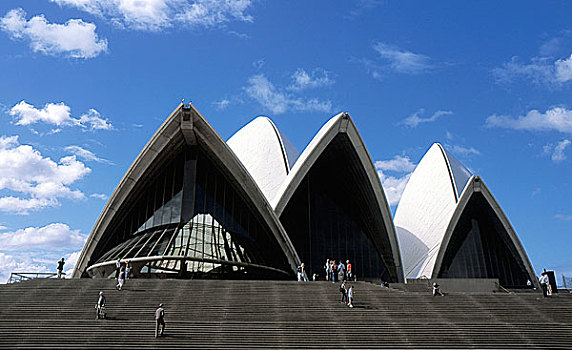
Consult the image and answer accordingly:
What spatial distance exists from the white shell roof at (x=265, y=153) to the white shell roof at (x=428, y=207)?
32.3ft

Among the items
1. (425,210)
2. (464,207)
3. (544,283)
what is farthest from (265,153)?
(544,283)

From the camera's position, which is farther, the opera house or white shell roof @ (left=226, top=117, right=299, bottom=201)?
white shell roof @ (left=226, top=117, right=299, bottom=201)

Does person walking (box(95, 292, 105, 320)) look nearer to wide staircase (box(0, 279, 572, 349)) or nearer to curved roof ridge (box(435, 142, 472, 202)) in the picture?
wide staircase (box(0, 279, 572, 349))

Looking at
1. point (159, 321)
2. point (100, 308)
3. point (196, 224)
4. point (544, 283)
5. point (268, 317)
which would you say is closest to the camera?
point (159, 321)

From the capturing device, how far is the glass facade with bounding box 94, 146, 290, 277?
24078 millimetres

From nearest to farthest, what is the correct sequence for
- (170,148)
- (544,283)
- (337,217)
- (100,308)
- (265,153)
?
(100,308)
(544,283)
(170,148)
(337,217)
(265,153)

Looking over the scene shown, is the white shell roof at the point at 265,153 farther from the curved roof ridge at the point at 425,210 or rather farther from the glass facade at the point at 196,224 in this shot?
the curved roof ridge at the point at 425,210

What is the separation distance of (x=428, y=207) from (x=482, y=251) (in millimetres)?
5060

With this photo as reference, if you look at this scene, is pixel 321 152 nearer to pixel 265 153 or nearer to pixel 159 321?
pixel 265 153

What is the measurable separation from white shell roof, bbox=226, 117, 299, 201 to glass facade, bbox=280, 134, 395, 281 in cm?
255

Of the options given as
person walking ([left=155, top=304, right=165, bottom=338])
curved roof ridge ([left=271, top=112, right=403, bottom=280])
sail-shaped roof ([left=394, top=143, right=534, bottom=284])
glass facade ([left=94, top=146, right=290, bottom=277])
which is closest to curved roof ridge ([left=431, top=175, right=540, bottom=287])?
sail-shaped roof ([left=394, top=143, right=534, bottom=284])

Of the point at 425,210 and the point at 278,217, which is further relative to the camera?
the point at 425,210

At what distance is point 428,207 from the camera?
120 feet

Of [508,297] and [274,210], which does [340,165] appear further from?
[508,297]
